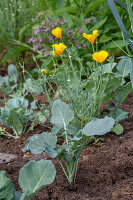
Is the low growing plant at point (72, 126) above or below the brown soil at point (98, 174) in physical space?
above

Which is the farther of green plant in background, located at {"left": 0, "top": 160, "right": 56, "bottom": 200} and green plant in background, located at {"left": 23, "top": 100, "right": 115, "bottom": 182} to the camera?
green plant in background, located at {"left": 23, "top": 100, "right": 115, "bottom": 182}

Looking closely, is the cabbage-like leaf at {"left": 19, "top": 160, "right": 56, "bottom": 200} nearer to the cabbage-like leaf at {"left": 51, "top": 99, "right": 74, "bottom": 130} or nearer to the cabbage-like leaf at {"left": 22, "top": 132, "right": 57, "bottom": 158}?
the cabbage-like leaf at {"left": 22, "top": 132, "right": 57, "bottom": 158}

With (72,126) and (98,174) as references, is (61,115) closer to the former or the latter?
(72,126)

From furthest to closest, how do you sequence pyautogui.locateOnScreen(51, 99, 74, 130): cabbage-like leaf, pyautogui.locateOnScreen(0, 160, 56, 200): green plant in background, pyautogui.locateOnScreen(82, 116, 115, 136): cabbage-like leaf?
pyautogui.locateOnScreen(51, 99, 74, 130): cabbage-like leaf, pyautogui.locateOnScreen(82, 116, 115, 136): cabbage-like leaf, pyautogui.locateOnScreen(0, 160, 56, 200): green plant in background

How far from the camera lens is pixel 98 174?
1.66 meters

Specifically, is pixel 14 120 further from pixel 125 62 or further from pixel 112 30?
pixel 112 30

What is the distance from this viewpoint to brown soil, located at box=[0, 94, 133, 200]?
1468mm

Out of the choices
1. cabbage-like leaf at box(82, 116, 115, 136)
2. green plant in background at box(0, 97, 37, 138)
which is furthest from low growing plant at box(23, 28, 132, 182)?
green plant in background at box(0, 97, 37, 138)

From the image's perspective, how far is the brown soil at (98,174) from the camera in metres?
1.47

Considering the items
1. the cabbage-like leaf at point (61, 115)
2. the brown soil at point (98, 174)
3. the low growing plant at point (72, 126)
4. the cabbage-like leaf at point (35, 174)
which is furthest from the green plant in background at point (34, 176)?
the cabbage-like leaf at point (61, 115)

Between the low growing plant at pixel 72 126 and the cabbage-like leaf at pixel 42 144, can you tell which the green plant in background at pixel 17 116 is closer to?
the low growing plant at pixel 72 126

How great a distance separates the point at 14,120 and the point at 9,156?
1.16ft

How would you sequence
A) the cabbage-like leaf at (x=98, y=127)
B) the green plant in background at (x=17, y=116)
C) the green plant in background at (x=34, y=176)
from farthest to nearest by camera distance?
the green plant in background at (x=17, y=116) → the cabbage-like leaf at (x=98, y=127) → the green plant in background at (x=34, y=176)

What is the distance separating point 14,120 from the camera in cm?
239
